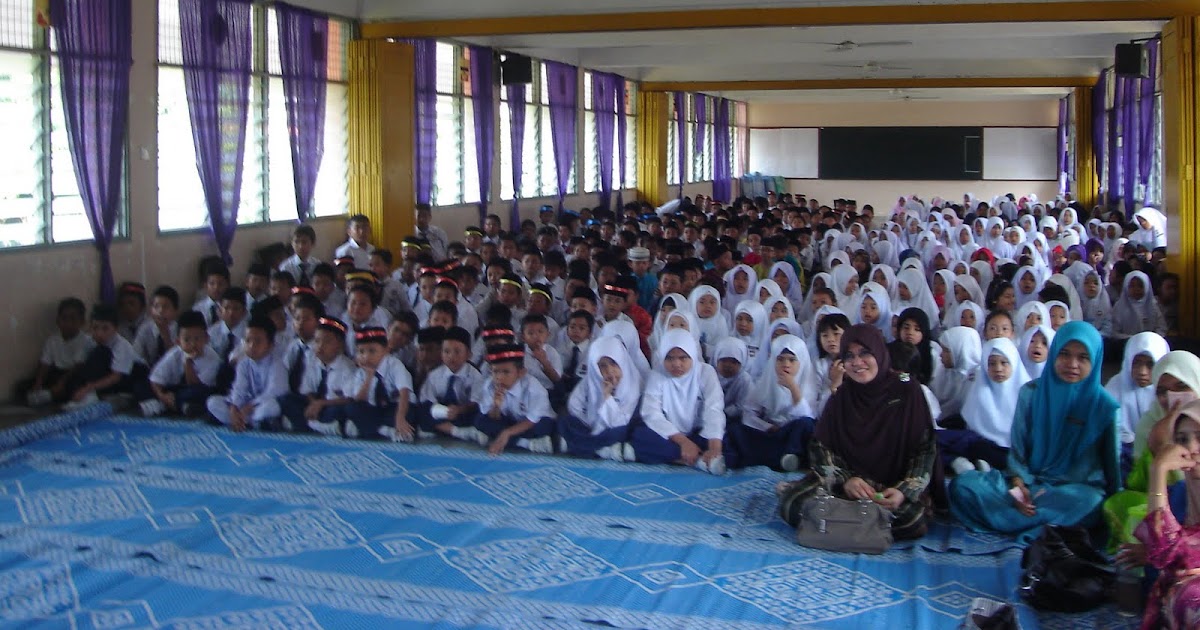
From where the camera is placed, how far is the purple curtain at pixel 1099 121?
55.3ft

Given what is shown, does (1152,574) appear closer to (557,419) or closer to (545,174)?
(557,419)

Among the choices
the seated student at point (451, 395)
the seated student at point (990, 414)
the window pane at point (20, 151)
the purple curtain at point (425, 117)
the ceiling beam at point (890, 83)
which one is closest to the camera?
the seated student at point (990, 414)

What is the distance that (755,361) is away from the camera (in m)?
6.68

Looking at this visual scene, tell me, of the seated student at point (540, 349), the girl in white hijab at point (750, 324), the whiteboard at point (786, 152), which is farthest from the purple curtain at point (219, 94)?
the whiteboard at point (786, 152)

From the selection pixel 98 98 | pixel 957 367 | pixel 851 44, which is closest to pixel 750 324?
pixel 957 367

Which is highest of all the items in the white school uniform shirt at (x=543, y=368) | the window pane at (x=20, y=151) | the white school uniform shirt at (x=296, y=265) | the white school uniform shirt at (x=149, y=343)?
the window pane at (x=20, y=151)

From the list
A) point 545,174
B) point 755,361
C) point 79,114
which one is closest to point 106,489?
point 79,114

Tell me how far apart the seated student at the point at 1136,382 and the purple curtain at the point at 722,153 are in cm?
1970

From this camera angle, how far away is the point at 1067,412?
434 cm

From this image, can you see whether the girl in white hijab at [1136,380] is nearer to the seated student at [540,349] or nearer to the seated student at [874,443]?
the seated student at [874,443]

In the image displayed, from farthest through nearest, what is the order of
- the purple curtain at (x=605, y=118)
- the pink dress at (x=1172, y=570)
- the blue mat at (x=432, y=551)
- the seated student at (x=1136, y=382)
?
the purple curtain at (x=605, y=118) < the seated student at (x=1136, y=382) < the blue mat at (x=432, y=551) < the pink dress at (x=1172, y=570)

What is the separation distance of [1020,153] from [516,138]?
617 inches

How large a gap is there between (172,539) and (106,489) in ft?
2.83

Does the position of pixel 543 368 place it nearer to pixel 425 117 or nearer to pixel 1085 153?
pixel 425 117
